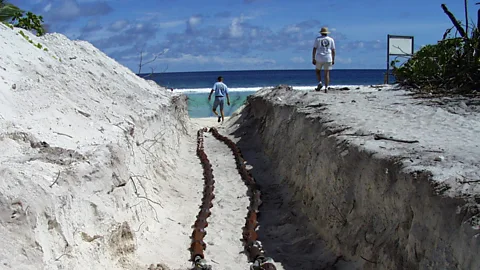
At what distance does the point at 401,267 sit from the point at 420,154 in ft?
4.05

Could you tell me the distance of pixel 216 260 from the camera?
6.31 meters

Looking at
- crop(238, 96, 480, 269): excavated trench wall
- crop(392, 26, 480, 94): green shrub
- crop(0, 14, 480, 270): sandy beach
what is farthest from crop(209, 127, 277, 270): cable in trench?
crop(392, 26, 480, 94): green shrub

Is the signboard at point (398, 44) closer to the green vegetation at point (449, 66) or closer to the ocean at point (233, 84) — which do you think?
the green vegetation at point (449, 66)

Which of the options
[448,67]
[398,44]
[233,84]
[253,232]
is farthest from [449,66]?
[233,84]

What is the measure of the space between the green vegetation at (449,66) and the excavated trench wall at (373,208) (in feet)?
10.6

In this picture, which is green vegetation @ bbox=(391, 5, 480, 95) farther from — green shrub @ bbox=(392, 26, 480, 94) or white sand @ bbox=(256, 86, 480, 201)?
white sand @ bbox=(256, 86, 480, 201)

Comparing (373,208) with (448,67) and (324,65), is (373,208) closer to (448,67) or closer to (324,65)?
(448,67)

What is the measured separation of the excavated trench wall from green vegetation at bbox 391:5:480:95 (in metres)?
3.23

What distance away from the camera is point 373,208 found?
17.7ft

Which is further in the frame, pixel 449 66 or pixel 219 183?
pixel 449 66

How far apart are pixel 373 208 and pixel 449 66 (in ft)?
21.2

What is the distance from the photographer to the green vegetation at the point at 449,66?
32.9 feet

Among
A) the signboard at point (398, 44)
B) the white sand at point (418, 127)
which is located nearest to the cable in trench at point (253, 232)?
the white sand at point (418, 127)

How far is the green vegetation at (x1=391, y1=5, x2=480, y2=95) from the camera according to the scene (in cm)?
1004
